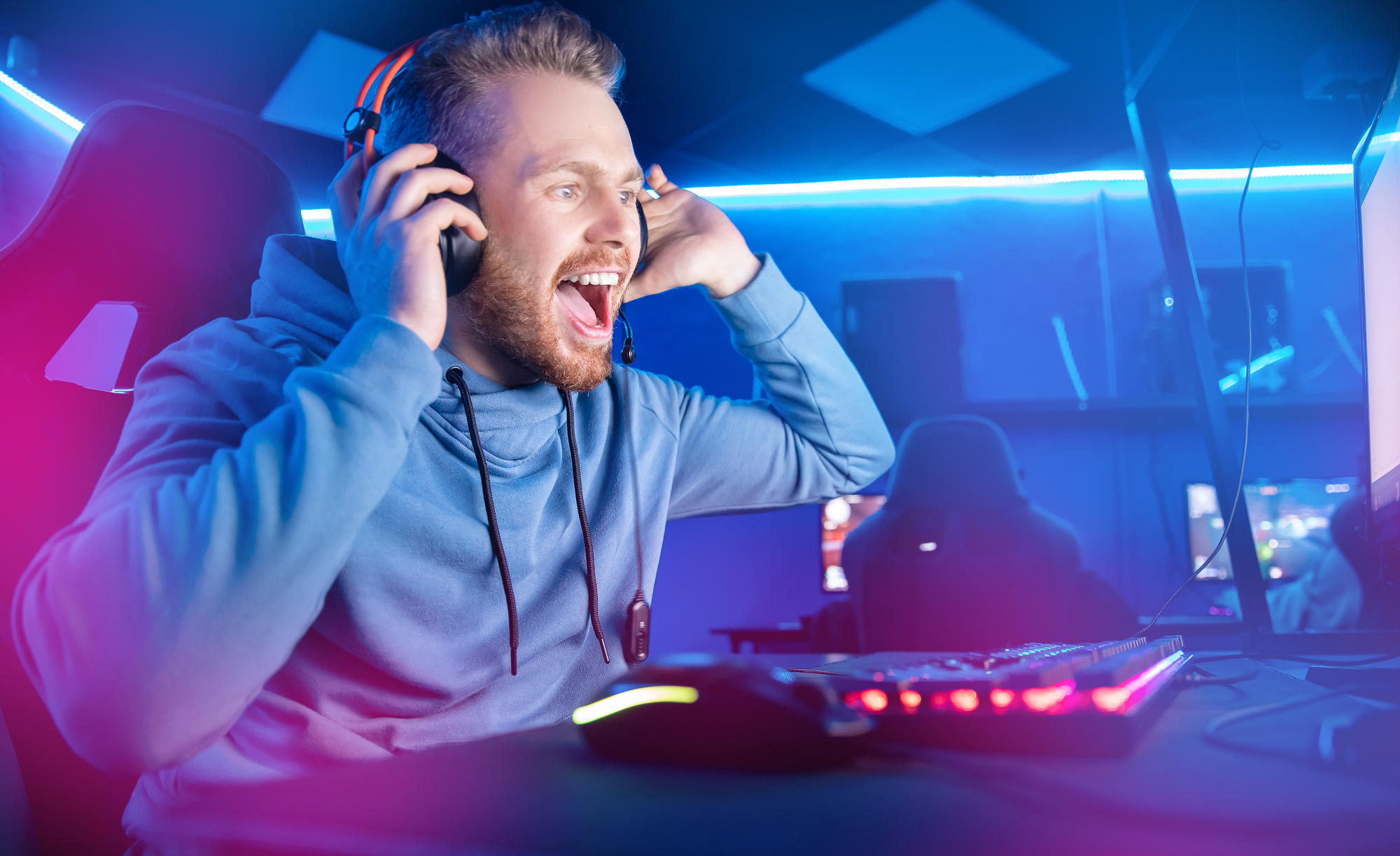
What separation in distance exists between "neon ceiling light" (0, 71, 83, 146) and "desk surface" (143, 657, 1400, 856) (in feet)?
12.1

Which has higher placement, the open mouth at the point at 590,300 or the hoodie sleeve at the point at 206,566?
the open mouth at the point at 590,300

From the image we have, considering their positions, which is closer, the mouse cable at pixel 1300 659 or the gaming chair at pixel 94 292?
the gaming chair at pixel 94 292

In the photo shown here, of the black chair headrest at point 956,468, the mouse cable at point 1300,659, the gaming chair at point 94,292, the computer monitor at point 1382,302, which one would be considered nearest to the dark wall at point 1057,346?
the black chair headrest at point 956,468

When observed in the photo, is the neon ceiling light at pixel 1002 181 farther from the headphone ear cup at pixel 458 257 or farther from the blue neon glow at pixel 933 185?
the headphone ear cup at pixel 458 257

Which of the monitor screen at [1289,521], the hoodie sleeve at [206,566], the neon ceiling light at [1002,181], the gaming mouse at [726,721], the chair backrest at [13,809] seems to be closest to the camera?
the gaming mouse at [726,721]

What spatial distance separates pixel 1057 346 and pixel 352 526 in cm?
416

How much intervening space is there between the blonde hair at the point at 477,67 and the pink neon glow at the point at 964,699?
0.86m

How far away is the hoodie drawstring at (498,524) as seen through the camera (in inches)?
33.6

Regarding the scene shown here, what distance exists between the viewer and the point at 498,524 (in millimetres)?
921

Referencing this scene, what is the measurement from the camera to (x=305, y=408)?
0.60 meters

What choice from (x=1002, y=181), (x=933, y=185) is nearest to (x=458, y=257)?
(x=933, y=185)

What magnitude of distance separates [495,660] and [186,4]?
9.10 ft

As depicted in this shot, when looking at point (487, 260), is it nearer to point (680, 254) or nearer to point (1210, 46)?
point (680, 254)

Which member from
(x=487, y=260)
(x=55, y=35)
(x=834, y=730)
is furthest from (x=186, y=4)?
(x=834, y=730)
